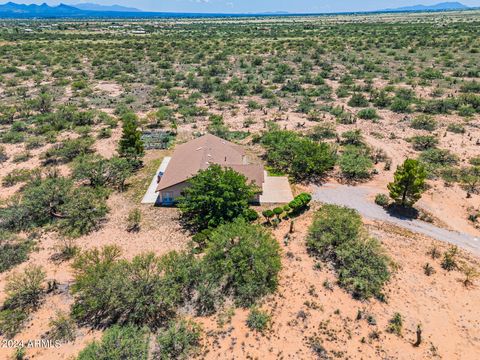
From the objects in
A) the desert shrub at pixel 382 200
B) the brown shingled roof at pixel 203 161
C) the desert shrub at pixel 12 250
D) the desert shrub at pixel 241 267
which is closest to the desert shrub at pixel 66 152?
the brown shingled roof at pixel 203 161

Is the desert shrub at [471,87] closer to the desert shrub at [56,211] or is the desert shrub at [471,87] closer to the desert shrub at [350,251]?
the desert shrub at [350,251]

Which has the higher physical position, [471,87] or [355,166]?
[471,87]

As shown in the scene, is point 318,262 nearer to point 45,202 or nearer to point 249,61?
point 45,202

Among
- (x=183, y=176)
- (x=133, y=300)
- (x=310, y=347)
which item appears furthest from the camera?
(x=183, y=176)

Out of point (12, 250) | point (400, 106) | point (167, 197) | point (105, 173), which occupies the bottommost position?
point (12, 250)

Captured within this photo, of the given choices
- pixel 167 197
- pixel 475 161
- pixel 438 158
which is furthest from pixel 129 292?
pixel 475 161

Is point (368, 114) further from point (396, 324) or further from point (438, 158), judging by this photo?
point (396, 324)

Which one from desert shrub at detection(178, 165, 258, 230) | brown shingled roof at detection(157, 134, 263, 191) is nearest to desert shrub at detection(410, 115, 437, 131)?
brown shingled roof at detection(157, 134, 263, 191)

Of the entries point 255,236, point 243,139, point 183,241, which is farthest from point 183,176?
point 243,139
